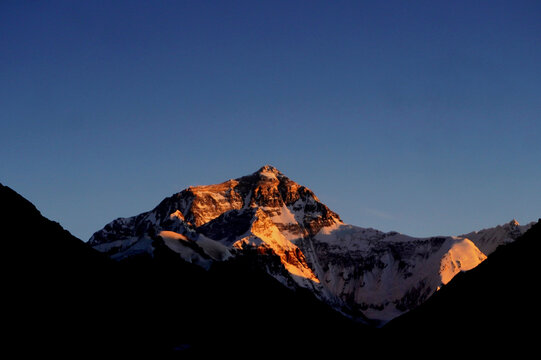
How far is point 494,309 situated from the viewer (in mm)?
121812

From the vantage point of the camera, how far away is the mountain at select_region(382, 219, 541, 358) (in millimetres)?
108625

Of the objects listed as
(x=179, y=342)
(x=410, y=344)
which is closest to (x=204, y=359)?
(x=179, y=342)

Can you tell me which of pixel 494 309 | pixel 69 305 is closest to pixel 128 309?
pixel 69 305

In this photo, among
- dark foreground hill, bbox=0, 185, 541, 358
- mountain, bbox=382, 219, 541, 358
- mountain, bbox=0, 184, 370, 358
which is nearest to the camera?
mountain, bbox=0, 184, 370, 358

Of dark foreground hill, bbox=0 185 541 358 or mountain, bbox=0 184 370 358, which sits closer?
mountain, bbox=0 184 370 358

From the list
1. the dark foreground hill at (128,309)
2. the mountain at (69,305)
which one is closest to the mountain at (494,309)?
the dark foreground hill at (128,309)

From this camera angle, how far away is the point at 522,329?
107m

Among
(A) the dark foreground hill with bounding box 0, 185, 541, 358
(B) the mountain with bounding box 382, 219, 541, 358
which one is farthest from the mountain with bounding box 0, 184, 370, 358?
(B) the mountain with bounding box 382, 219, 541, 358

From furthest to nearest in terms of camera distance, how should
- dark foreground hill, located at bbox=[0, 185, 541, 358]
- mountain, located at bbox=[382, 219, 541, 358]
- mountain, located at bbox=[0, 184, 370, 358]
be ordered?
1. mountain, located at bbox=[382, 219, 541, 358]
2. dark foreground hill, located at bbox=[0, 185, 541, 358]
3. mountain, located at bbox=[0, 184, 370, 358]

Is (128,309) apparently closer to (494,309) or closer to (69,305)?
(69,305)

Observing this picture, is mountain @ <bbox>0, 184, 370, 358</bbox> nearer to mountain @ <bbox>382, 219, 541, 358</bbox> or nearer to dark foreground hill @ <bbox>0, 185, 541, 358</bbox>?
dark foreground hill @ <bbox>0, 185, 541, 358</bbox>

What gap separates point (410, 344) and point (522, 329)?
1672 inches

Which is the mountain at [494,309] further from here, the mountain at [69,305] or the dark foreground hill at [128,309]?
the mountain at [69,305]

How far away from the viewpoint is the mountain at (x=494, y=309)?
108625 mm
